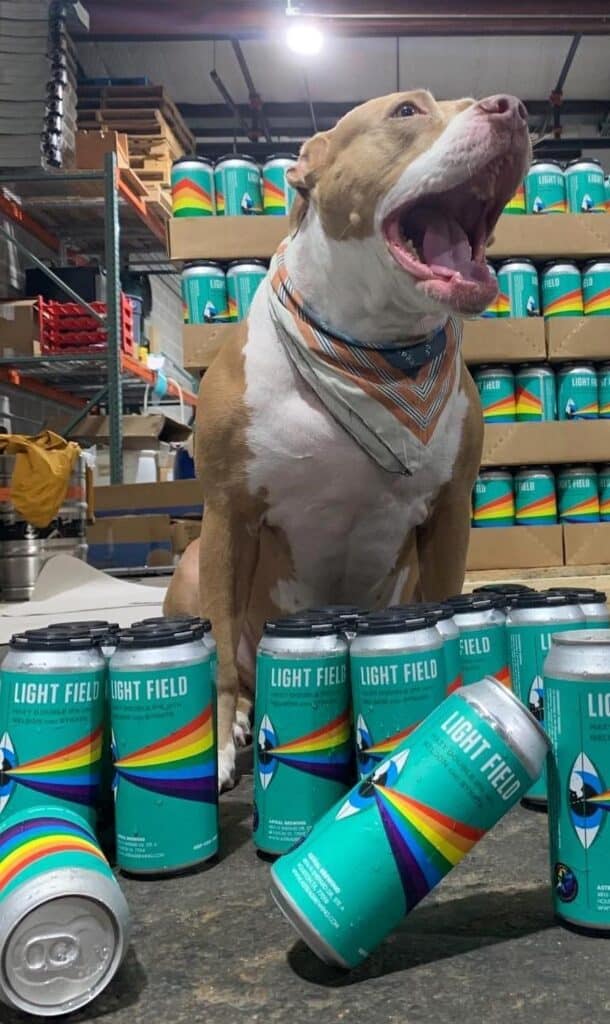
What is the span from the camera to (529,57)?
7.01 metres

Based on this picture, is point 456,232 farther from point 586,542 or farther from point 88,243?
point 88,243

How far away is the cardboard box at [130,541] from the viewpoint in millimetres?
4633

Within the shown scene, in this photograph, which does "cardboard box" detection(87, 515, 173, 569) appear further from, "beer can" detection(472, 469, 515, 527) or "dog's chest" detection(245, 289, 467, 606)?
"dog's chest" detection(245, 289, 467, 606)

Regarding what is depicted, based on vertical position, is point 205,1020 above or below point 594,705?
below

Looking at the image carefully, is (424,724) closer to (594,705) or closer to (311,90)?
(594,705)

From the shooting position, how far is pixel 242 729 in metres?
1.69

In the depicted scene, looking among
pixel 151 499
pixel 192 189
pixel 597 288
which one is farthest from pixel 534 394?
pixel 151 499

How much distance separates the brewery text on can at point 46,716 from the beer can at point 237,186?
8.24 ft

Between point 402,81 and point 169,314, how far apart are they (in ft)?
11.9

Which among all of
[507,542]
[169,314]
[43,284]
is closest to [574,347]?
[507,542]

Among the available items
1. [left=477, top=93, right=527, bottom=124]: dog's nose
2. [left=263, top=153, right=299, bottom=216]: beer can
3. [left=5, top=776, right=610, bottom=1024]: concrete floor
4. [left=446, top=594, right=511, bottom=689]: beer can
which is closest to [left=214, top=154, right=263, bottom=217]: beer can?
[left=263, top=153, right=299, bottom=216]: beer can

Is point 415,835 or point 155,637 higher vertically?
point 155,637

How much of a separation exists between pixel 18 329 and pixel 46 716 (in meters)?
4.47

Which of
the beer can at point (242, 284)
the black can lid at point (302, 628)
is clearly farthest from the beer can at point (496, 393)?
the black can lid at point (302, 628)
